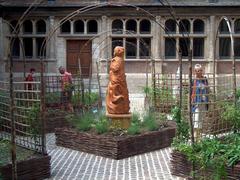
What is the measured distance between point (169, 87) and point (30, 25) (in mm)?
9767

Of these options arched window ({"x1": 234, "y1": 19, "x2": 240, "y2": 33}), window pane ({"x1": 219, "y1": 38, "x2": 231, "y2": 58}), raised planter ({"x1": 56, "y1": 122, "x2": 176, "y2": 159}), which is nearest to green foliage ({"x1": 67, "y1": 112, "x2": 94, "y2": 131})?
raised planter ({"x1": 56, "y1": 122, "x2": 176, "y2": 159})

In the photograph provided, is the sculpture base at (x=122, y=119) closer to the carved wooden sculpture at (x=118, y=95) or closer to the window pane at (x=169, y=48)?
the carved wooden sculpture at (x=118, y=95)

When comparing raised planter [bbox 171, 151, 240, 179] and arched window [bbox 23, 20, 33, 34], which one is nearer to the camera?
raised planter [bbox 171, 151, 240, 179]

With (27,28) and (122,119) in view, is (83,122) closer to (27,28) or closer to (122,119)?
(122,119)

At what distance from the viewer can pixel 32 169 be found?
23.4 ft

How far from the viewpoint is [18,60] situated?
68.9 feet

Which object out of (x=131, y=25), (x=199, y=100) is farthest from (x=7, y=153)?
(x=131, y=25)

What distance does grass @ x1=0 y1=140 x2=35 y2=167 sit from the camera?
7.15 meters

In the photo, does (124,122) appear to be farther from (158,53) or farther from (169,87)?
(158,53)

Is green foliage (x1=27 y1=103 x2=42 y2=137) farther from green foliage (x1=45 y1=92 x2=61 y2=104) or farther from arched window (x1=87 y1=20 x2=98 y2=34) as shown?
arched window (x1=87 y1=20 x2=98 y2=34)

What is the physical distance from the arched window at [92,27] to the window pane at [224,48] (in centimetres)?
555

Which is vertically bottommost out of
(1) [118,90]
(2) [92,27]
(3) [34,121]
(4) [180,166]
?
(4) [180,166]

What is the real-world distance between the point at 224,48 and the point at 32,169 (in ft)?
50.7

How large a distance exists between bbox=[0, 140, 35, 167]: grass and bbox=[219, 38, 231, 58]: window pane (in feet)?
47.4
